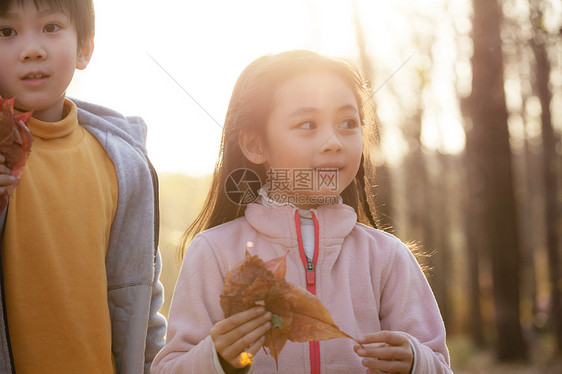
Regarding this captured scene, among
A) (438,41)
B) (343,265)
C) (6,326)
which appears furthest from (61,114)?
(438,41)

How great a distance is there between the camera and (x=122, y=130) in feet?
7.29

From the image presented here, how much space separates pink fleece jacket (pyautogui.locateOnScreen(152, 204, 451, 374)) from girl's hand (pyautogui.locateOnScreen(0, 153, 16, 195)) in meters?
0.58

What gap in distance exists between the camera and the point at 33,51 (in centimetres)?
175

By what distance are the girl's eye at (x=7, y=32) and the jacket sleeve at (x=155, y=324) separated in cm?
89

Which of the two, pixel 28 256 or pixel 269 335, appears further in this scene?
pixel 28 256

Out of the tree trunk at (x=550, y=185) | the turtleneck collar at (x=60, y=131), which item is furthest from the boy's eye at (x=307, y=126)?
the tree trunk at (x=550, y=185)

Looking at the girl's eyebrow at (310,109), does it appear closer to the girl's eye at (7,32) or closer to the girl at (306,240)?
the girl at (306,240)

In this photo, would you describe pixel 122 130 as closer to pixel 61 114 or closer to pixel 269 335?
pixel 61 114

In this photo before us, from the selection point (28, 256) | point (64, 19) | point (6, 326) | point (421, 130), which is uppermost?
point (64, 19)

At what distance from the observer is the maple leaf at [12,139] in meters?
1.51

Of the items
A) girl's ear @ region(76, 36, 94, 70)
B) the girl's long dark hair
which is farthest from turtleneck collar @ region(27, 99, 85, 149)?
the girl's long dark hair

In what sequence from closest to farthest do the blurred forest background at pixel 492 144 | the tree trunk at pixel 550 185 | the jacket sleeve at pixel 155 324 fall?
the jacket sleeve at pixel 155 324, the blurred forest background at pixel 492 144, the tree trunk at pixel 550 185

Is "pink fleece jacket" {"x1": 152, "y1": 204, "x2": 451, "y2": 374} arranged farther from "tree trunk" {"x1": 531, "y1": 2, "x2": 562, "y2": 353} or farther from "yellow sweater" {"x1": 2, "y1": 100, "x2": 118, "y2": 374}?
"tree trunk" {"x1": 531, "y1": 2, "x2": 562, "y2": 353}

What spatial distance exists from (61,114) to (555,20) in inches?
230
